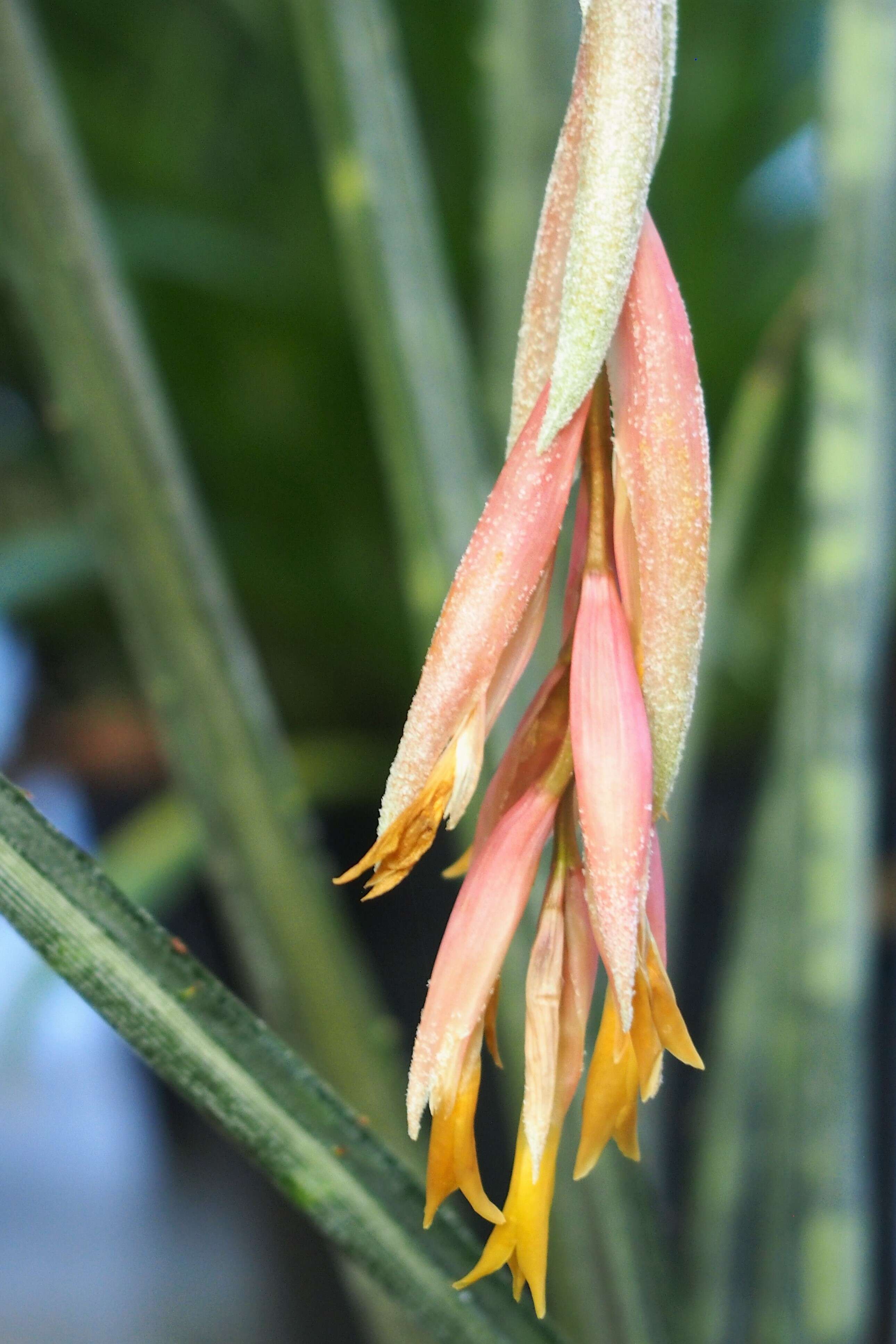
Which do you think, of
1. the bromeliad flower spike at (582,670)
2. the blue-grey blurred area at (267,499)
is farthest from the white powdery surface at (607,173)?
the blue-grey blurred area at (267,499)

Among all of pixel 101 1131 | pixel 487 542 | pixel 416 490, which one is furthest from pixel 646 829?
pixel 101 1131

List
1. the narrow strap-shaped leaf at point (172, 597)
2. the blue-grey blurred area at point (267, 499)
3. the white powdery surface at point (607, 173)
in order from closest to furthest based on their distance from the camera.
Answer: the white powdery surface at point (607, 173) < the narrow strap-shaped leaf at point (172, 597) < the blue-grey blurred area at point (267, 499)

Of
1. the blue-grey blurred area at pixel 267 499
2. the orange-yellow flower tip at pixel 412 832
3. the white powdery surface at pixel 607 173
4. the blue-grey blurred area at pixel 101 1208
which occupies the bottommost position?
the blue-grey blurred area at pixel 101 1208

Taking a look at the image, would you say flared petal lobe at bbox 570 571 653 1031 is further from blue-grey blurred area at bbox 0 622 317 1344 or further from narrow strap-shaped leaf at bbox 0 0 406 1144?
blue-grey blurred area at bbox 0 622 317 1344

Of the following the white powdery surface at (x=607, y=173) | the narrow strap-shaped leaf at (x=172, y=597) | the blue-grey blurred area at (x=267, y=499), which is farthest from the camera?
the blue-grey blurred area at (x=267, y=499)

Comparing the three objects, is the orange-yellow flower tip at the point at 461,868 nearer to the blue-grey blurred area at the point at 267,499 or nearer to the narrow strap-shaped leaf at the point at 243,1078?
the narrow strap-shaped leaf at the point at 243,1078

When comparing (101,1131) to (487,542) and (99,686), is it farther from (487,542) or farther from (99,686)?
(487,542)

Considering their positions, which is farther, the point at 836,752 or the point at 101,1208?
the point at 101,1208

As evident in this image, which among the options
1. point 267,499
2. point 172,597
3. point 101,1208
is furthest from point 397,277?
point 101,1208

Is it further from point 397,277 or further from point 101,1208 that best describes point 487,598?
point 101,1208
